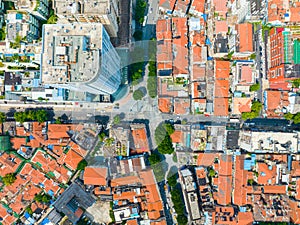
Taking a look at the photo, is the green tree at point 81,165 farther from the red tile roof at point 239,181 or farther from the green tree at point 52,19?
the red tile roof at point 239,181

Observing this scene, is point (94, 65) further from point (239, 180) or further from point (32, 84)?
point (239, 180)

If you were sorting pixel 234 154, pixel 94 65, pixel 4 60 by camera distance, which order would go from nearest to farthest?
pixel 94 65 → pixel 4 60 → pixel 234 154

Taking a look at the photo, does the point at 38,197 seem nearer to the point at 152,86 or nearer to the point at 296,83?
the point at 152,86

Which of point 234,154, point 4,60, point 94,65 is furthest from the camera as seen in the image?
point 234,154

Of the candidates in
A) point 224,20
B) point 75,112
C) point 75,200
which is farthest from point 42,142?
point 224,20

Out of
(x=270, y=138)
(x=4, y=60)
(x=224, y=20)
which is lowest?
(x=270, y=138)

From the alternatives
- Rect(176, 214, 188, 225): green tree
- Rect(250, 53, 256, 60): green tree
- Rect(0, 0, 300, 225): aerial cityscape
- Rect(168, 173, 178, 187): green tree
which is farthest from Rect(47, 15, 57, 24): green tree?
Rect(176, 214, 188, 225): green tree

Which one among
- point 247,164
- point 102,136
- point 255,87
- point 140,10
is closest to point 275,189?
point 247,164
